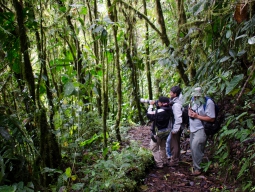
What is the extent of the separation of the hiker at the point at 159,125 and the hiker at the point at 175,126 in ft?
0.49

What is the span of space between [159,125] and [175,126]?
318 mm

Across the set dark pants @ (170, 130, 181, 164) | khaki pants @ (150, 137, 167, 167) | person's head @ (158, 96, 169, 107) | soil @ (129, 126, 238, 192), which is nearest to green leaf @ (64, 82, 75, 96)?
soil @ (129, 126, 238, 192)

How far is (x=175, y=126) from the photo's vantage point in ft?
15.7

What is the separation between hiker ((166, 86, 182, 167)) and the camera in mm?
4716

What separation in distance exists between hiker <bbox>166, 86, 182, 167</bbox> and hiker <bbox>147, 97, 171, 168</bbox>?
0.49ft

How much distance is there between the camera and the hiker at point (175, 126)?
4.72m

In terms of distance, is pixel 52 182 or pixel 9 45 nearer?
pixel 9 45

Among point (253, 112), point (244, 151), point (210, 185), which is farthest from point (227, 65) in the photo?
point (210, 185)

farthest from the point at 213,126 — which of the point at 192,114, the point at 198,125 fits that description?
the point at 192,114

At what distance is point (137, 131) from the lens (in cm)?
775

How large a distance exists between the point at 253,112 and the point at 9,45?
11.3 ft

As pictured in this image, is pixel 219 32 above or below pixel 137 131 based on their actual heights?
above

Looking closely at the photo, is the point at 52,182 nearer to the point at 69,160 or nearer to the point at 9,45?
the point at 69,160

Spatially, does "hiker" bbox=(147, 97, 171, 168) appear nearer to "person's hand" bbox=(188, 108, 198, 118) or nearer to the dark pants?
the dark pants
